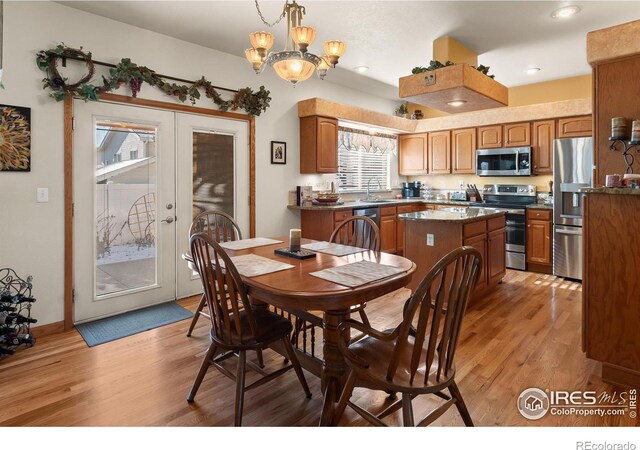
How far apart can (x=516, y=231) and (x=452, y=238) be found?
206cm

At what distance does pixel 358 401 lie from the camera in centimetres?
208

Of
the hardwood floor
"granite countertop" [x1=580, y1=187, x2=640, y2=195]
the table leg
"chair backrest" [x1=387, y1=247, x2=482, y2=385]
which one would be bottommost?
the hardwood floor

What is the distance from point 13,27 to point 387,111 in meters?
5.07

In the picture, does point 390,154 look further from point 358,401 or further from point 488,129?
point 358,401

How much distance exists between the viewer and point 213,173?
13.3 ft

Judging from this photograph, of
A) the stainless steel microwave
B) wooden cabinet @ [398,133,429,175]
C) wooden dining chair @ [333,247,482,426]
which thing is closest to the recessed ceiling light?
the stainless steel microwave

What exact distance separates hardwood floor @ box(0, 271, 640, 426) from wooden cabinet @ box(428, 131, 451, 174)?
3.38 meters

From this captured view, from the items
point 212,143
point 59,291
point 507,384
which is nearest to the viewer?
point 507,384

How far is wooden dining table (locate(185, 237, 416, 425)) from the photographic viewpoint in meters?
1.57

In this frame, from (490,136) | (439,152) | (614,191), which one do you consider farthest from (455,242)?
(439,152)

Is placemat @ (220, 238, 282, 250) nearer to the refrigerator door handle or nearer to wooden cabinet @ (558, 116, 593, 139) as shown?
the refrigerator door handle

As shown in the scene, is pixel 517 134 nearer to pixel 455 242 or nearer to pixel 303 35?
pixel 455 242

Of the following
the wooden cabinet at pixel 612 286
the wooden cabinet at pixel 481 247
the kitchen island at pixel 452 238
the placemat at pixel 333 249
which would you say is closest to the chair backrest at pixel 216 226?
the placemat at pixel 333 249
